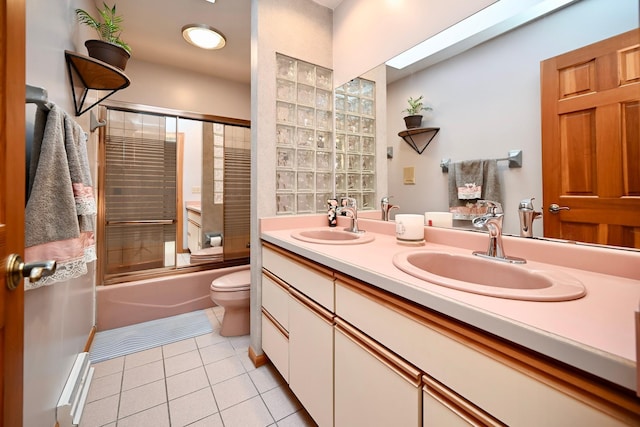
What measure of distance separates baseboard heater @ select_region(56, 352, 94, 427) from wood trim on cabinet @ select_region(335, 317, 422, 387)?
1269 millimetres

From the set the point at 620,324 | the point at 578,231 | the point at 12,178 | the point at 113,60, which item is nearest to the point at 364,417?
the point at 620,324

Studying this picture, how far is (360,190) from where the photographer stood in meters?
1.83

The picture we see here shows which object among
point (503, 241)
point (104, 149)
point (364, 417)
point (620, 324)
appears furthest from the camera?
point (104, 149)

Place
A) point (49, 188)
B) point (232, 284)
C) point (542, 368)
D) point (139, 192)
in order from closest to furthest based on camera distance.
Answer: point (542, 368) < point (49, 188) < point (232, 284) < point (139, 192)

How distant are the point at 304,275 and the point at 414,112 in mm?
1042

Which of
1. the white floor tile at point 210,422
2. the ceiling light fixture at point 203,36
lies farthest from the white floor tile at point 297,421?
the ceiling light fixture at point 203,36

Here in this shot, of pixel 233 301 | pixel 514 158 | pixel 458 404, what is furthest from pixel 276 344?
pixel 514 158

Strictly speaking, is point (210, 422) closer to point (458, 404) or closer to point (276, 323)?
point (276, 323)

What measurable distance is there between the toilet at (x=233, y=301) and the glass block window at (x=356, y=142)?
1.04 m

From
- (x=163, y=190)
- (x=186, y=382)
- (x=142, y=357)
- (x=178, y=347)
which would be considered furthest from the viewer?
(x=163, y=190)

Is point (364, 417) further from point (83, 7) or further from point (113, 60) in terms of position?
point (83, 7)

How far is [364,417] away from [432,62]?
156 cm

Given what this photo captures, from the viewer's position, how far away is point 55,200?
0.90 metres

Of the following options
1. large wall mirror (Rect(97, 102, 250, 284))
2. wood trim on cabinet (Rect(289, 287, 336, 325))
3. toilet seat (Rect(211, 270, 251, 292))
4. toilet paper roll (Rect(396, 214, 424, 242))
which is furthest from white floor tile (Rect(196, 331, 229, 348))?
toilet paper roll (Rect(396, 214, 424, 242))
